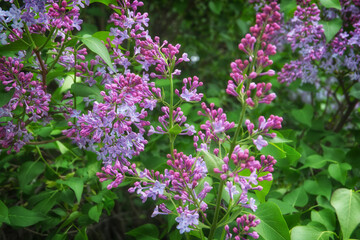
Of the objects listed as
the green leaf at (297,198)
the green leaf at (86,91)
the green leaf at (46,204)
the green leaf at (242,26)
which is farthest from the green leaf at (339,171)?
the green leaf at (242,26)

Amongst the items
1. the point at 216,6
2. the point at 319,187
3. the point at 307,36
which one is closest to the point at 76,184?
the point at 319,187

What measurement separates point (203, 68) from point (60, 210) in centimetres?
294

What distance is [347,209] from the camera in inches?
43.9

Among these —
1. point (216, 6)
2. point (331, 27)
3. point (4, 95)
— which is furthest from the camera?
point (216, 6)

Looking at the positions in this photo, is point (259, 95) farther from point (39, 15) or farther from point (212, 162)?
point (39, 15)

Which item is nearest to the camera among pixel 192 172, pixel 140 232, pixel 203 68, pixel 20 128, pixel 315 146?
pixel 192 172

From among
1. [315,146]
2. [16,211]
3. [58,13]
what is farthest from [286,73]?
[16,211]

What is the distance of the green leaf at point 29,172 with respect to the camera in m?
1.54

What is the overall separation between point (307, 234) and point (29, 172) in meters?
1.14

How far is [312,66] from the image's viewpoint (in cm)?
195

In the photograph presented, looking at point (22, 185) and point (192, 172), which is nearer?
point (192, 172)

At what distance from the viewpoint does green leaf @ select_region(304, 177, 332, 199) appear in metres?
1.56

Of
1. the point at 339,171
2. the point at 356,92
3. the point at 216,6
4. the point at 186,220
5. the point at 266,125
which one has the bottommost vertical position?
the point at 339,171

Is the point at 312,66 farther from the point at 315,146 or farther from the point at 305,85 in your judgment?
the point at 315,146
